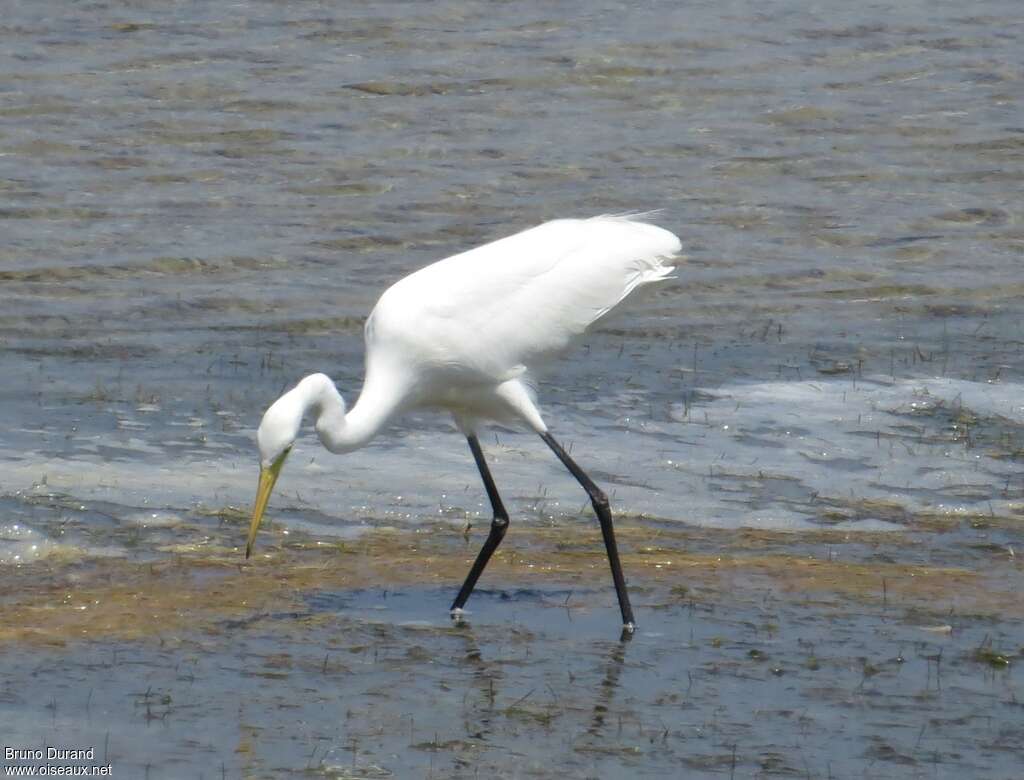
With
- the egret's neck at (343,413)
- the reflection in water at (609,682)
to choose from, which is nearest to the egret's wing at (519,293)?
the egret's neck at (343,413)

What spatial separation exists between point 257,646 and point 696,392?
4664 mm

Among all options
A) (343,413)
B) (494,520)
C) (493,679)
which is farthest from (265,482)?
(494,520)

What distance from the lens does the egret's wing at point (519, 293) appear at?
23.3 ft

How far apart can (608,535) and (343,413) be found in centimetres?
120

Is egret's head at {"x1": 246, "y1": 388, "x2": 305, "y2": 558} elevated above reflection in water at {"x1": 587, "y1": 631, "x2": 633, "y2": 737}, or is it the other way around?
egret's head at {"x1": 246, "y1": 388, "x2": 305, "y2": 558}

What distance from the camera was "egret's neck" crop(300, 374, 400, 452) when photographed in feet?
21.6

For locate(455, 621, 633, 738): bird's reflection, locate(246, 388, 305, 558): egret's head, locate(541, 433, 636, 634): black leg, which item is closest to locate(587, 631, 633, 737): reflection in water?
locate(455, 621, 633, 738): bird's reflection

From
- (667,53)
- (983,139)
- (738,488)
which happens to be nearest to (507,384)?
(738,488)

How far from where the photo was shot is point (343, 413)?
22.3ft

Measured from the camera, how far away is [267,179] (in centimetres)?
1638

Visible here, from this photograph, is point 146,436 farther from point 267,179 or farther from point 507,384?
point 267,179

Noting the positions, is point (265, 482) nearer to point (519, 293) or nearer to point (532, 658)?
point (532, 658)

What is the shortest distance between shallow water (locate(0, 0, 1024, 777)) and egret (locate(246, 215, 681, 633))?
0.61m

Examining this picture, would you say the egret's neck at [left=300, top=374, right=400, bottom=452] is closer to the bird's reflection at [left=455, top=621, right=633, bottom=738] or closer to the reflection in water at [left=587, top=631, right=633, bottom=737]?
the bird's reflection at [left=455, top=621, right=633, bottom=738]
